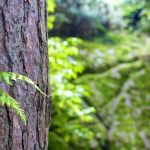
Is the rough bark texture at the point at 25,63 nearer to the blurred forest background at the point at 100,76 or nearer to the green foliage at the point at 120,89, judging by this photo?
the blurred forest background at the point at 100,76

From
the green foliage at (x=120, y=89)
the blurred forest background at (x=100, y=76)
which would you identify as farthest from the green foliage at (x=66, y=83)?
the green foliage at (x=120, y=89)

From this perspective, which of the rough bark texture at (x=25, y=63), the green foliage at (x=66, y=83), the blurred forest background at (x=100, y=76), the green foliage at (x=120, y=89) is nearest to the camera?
the rough bark texture at (x=25, y=63)

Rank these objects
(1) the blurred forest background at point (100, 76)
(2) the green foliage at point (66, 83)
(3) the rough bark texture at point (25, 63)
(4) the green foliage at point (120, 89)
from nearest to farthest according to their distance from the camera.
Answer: (3) the rough bark texture at point (25, 63)
(2) the green foliage at point (66, 83)
(1) the blurred forest background at point (100, 76)
(4) the green foliage at point (120, 89)

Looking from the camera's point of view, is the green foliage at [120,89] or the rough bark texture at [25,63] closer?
the rough bark texture at [25,63]

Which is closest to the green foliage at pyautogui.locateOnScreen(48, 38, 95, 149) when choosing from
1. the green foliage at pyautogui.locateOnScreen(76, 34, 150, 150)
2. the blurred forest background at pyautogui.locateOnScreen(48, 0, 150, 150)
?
the blurred forest background at pyautogui.locateOnScreen(48, 0, 150, 150)

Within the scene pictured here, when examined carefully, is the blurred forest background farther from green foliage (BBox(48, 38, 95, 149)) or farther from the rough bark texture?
the rough bark texture

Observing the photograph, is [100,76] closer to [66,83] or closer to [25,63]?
[66,83]
